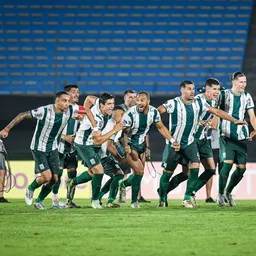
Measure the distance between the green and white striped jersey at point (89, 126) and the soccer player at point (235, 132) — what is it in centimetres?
185

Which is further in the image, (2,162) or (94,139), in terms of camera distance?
(2,162)

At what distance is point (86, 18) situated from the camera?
21.8 metres

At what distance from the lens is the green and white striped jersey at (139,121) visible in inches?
457

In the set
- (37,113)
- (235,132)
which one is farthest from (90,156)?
(235,132)

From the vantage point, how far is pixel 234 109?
39.6 ft

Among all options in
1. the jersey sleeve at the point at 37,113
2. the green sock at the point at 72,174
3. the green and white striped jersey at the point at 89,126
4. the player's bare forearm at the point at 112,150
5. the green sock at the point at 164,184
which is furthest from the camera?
the player's bare forearm at the point at 112,150

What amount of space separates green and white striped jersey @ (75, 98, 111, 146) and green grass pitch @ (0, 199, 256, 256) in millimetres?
1632

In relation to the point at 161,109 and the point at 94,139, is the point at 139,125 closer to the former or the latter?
the point at 161,109

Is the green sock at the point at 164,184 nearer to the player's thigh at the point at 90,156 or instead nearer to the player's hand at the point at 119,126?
the player's thigh at the point at 90,156

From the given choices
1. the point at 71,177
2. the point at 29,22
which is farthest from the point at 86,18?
the point at 71,177

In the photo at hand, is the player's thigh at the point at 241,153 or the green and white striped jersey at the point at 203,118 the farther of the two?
the green and white striped jersey at the point at 203,118

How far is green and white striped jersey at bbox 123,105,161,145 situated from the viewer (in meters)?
11.6

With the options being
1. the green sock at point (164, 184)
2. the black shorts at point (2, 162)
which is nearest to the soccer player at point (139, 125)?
the green sock at point (164, 184)

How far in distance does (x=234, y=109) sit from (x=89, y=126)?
225 centimetres
